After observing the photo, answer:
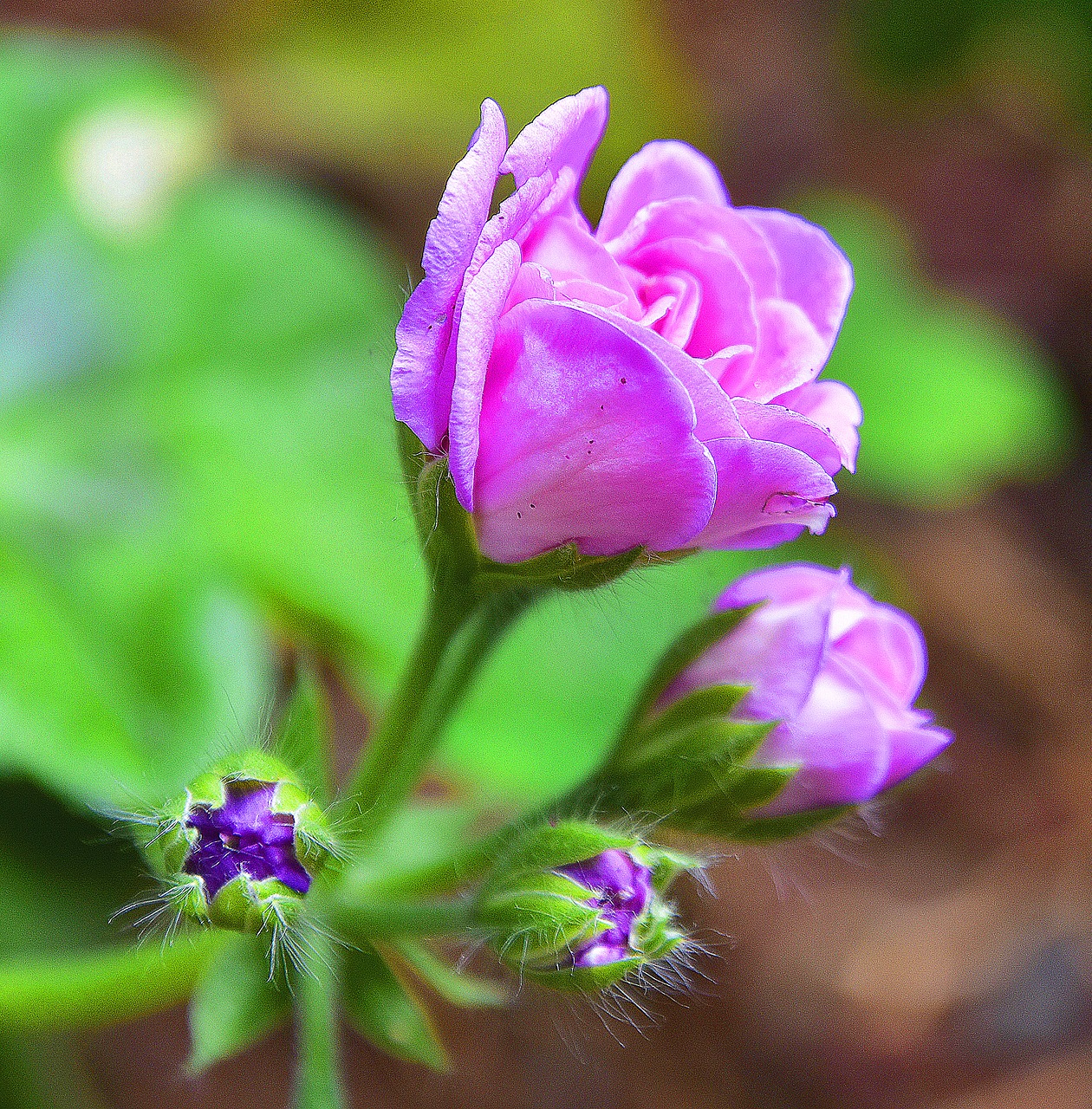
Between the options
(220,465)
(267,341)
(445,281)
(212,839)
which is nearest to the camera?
(445,281)

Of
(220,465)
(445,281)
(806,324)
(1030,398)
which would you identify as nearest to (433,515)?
(445,281)

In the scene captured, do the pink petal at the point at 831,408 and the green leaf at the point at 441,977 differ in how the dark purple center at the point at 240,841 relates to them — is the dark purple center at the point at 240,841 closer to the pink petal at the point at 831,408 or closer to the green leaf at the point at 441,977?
the green leaf at the point at 441,977

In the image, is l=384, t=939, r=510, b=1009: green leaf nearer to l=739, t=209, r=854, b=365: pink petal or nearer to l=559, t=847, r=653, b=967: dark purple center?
l=559, t=847, r=653, b=967: dark purple center

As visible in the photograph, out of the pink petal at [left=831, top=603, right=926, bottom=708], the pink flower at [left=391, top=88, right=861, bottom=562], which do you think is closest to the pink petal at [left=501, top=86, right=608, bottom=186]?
the pink flower at [left=391, top=88, right=861, bottom=562]

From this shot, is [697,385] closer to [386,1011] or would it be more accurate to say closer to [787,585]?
[787,585]

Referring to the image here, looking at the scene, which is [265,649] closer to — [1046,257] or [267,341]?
[267,341]

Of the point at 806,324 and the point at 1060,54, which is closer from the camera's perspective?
the point at 806,324

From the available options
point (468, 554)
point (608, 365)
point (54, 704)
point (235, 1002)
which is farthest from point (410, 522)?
point (608, 365)
